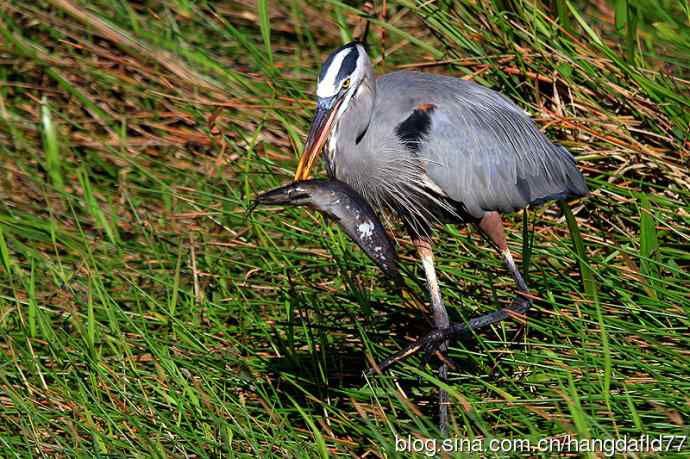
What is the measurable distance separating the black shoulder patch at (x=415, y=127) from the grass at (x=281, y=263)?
20.1 inches

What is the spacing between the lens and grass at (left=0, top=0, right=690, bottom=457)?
2924 millimetres

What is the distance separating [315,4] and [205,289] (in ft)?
7.05

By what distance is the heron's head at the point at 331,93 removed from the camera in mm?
3115

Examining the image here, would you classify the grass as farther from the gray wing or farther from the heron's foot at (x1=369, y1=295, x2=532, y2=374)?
the gray wing

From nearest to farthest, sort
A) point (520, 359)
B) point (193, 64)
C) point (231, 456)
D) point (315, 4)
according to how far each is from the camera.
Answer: point (231, 456)
point (520, 359)
point (193, 64)
point (315, 4)

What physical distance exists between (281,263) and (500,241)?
0.88 meters

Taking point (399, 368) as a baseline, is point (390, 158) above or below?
above

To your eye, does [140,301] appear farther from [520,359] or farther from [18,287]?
[520,359]

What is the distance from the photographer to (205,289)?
3.95m

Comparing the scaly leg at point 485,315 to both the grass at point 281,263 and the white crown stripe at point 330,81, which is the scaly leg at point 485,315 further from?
the white crown stripe at point 330,81

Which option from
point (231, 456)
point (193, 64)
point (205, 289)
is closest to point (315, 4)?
point (193, 64)

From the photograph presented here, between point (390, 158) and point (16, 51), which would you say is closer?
point (390, 158)

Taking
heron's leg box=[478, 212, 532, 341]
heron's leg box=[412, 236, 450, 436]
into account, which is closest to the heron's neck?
heron's leg box=[412, 236, 450, 436]

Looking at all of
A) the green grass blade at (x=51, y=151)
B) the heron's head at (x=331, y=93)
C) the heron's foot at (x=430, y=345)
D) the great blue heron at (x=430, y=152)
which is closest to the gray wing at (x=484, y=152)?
the great blue heron at (x=430, y=152)
